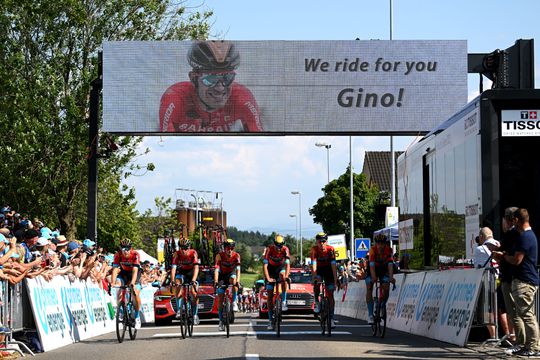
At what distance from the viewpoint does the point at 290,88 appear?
36031mm

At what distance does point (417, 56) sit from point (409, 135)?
2.31 meters

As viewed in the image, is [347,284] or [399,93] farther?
[347,284]

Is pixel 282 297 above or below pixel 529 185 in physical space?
below

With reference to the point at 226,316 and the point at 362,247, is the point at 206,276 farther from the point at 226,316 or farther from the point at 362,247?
the point at 362,247

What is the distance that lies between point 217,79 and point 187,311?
14531 mm

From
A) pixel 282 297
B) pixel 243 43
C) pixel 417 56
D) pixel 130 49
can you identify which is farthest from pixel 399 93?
pixel 282 297

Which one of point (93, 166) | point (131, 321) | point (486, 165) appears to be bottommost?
point (131, 321)

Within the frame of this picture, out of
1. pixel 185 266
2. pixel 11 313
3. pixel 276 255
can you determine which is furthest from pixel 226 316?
pixel 11 313

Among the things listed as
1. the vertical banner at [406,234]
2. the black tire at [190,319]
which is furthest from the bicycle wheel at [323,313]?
the vertical banner at [406,234]

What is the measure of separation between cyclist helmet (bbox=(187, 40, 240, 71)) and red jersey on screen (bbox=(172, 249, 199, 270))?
1294cm

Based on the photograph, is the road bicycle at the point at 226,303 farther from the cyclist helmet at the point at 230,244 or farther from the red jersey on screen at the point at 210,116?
the red jersey on screen at the point at 210,116

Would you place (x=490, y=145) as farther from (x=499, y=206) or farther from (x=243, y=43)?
(x=243, y=43)

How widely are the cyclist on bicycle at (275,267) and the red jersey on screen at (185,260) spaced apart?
2.06 meters

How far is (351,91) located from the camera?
35844mm
